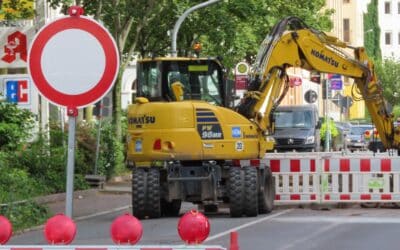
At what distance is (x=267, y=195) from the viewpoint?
821 inches

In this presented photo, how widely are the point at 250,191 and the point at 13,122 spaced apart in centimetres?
910

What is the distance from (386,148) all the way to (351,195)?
2.33 metres

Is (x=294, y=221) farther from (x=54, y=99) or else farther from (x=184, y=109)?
(x=54, y=99)

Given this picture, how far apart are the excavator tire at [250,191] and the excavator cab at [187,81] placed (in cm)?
179

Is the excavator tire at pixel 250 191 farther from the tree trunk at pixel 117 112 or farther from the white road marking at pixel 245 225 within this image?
the tree trunk at pixel 117 112

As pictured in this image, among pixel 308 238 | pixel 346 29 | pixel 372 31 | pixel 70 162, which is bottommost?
pixel 308 238

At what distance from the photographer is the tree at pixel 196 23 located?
3450cm

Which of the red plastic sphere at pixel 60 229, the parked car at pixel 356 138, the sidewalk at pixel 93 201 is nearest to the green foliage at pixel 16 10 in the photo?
the sidewalk at pixel 93 201

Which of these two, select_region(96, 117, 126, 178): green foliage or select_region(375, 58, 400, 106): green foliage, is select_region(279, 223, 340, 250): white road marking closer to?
select_region(96, 117, 126, 178): green foliage

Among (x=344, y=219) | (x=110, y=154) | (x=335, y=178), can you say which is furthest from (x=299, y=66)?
(x=110, y=154)

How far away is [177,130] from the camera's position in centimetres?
2000

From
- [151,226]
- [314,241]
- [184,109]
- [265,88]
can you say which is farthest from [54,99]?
[265,88]

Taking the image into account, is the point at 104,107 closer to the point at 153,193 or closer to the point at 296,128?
the point at 296,128

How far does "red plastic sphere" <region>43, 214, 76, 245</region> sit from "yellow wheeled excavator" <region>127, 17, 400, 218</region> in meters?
12.6
